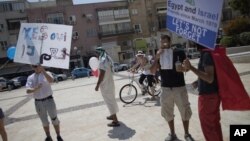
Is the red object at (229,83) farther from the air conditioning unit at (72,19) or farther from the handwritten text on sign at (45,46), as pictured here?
the air conditioning unit at (72,19)

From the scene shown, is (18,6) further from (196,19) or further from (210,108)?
(210,108)

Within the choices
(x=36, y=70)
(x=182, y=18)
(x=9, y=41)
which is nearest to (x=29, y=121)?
(x=36, y=70)

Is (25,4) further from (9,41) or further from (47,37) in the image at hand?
(47,37)

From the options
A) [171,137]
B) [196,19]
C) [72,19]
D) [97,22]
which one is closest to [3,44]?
[72,19]

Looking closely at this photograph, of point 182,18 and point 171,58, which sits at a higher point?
point 182,18

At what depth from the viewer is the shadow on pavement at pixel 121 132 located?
21.7 feet

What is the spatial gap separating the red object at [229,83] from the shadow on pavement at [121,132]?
2.91m

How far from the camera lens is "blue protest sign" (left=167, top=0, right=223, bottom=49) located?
12.6 feet

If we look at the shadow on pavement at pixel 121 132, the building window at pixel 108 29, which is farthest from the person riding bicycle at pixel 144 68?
the building window at pixel 108 29

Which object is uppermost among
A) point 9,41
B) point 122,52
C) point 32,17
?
point 32,17

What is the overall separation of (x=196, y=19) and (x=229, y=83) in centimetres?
92

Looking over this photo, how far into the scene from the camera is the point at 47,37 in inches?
247

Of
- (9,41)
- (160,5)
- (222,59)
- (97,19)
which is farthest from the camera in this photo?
(160,5)

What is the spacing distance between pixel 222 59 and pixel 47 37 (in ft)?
11.7
